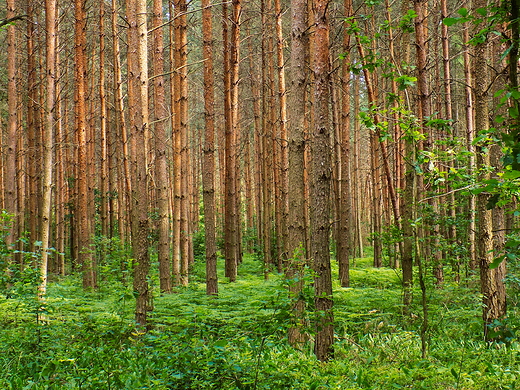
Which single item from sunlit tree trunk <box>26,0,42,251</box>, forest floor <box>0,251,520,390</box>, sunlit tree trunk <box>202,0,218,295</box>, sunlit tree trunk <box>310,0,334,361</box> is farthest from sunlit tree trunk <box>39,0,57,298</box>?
sunlit tree trunk <box>310,0,334,361</box>

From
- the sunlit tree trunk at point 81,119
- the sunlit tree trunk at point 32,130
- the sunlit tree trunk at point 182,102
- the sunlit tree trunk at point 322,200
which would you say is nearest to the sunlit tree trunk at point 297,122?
the sunlit tree trunk at point 322,200

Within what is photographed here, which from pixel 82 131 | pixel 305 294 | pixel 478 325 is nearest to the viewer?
pixel 305 294

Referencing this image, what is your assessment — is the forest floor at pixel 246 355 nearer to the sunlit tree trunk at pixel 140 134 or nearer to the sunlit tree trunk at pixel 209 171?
the sunlit tree trunk at pixel 140 134

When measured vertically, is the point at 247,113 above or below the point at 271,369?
above

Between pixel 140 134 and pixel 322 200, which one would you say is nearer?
pixel 322 200

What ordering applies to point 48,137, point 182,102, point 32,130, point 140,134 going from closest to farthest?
point 140,134 → point 48,137 → point 182,102 → point 32,130

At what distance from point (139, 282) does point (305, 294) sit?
8.04 ft

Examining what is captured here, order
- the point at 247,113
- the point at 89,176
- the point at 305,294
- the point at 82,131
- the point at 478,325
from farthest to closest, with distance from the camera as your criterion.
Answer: the point at 247,113 → the point at 89,176 → the point at 82,131 → the point at 478,325 → the point at 305,294

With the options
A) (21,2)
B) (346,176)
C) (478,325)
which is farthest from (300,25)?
(21,2)

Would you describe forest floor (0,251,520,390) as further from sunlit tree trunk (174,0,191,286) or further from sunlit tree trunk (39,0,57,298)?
sunlit tree trunk (174,0,191,286)

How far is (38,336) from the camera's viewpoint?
541 centimetres

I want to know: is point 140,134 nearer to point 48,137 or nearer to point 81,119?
point 48,137

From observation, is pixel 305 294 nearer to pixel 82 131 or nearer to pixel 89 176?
pixel 82 131

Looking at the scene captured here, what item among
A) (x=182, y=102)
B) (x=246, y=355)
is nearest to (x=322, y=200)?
(x=246, y=355)
